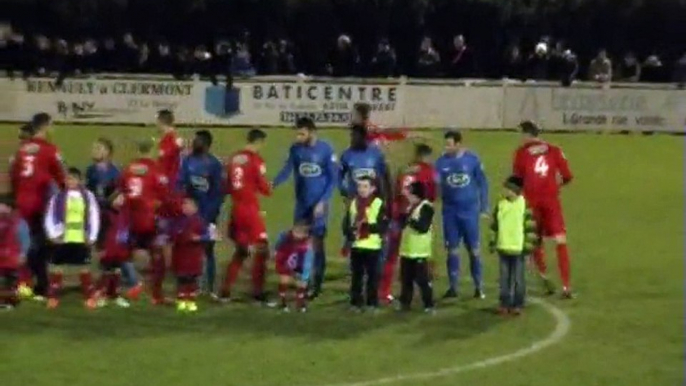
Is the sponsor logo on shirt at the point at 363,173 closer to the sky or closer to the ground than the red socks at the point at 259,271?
closer to the sky

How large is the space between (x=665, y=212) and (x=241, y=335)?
12.2m

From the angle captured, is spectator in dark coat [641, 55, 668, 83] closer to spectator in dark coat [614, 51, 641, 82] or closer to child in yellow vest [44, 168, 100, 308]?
spectator in dark coat [614, 51, 641, 82]

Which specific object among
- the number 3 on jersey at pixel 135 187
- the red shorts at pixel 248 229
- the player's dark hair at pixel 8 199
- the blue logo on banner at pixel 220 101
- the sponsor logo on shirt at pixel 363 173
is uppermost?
the blue logo on banner at pixel 220 101

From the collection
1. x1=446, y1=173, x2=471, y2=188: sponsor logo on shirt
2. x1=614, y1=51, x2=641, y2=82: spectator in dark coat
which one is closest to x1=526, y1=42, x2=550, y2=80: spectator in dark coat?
x1=614, y1=51, x2=641, y2=82: spectator in dark coat

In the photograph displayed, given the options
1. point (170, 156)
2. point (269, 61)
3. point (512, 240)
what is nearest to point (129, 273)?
point (170, 156)

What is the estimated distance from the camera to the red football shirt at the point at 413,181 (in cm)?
1625

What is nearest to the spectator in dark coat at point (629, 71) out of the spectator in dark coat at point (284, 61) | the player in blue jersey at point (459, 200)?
the spectator in dark coat at point (284, 61)

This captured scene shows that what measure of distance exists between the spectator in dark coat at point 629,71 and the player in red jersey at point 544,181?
24.9m

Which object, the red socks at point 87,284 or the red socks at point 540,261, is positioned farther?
the red socks at point 540,261

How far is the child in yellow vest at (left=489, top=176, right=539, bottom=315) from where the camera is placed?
620 inches

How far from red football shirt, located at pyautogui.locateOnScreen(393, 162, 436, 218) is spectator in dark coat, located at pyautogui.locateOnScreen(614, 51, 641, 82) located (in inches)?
1024

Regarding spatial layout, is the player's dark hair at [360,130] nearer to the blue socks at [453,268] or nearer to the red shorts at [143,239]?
the blue socks at [453,268]

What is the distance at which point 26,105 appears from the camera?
37594 millimetres

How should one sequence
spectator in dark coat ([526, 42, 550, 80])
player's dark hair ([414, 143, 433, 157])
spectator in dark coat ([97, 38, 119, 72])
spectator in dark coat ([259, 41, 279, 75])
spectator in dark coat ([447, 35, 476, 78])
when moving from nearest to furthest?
player's dark hair ([414, 143, 433, 157])
spectator in dark coat ([97, 38, 119, 72])
spectator in dark coat ([526, 42, 550, 80])
spectator in dark coat ([259, 41, 279, 75])
spectator in dark coat ([447, 35, 476, 78])
